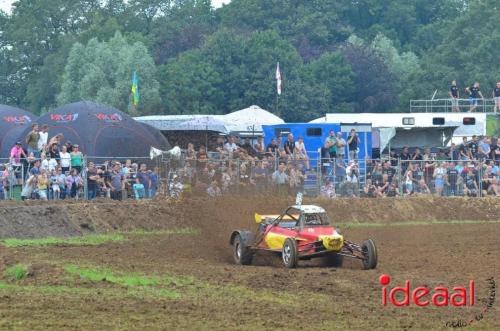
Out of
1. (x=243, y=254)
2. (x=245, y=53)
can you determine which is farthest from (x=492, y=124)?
(x=245, y=53)

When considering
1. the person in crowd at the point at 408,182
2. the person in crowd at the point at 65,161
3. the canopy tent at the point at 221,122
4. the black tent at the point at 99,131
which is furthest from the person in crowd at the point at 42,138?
the person in crowd at the point at 408,182

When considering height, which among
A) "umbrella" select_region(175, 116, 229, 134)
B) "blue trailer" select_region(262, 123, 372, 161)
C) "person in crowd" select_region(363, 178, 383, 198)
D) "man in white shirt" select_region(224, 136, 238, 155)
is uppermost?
"umbrella" select_region(175, 116, 229, 134)

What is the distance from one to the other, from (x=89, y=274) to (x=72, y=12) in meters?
92.4

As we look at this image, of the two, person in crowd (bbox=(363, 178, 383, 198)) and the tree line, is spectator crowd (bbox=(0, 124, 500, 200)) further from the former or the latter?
the tree line

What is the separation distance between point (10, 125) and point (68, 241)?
15556mm

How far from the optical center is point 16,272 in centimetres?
1912

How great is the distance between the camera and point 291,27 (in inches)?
4045

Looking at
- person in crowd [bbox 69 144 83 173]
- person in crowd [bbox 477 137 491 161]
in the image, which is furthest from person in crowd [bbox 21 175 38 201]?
person in crowd [bbox 477 137 491 161]

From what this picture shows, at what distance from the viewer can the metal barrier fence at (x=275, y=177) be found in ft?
102

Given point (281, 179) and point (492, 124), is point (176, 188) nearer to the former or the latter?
point (281, 179)

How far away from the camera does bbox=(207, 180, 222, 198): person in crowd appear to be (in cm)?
3058

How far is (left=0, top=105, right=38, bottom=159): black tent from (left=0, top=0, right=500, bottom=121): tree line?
36.4m

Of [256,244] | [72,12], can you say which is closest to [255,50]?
[72,12]

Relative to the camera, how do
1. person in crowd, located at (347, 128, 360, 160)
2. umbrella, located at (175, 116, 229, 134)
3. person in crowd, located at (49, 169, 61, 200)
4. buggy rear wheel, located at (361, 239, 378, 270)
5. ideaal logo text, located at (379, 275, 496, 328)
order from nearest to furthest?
ideaal logo text, located at (379, 275, 496, 328) → buggy rear wheel, located at (361, 239, 378, 270) → person in crowd, located at (49, 169, 61, 200) → person in crowd, located at (347, 128, 360, 160) → umbrella, located at (175, 116, 229, 134)
